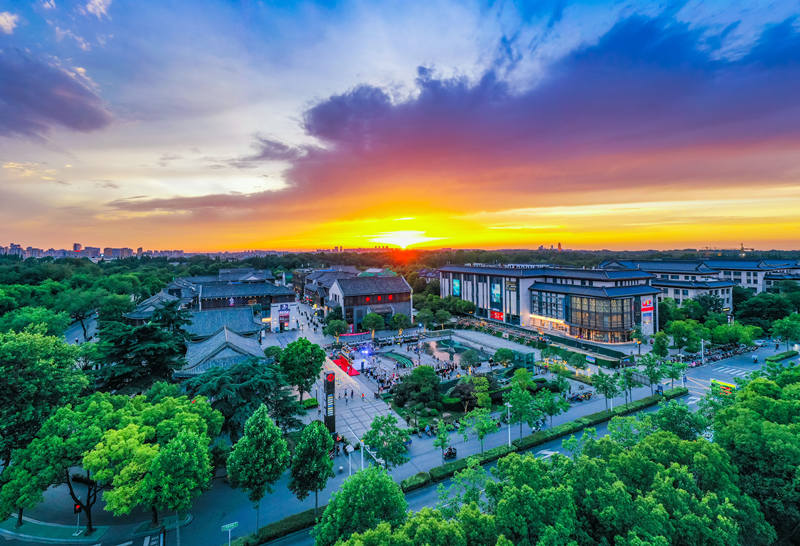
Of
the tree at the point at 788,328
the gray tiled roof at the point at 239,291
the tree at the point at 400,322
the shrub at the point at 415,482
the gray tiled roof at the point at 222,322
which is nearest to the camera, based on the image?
the shrub at the point at 415,482

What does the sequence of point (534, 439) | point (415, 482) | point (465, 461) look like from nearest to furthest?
1. point (415, 482)
2. point (465, 461)
3. point (534, 439)

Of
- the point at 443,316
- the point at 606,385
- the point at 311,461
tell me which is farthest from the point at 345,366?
the point at 606,385

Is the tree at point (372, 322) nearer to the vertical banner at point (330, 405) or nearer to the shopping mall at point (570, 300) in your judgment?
the shopping mall at point (570, 300)

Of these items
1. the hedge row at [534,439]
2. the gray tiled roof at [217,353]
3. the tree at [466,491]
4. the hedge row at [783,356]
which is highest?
the gray tiled roof at [217,353]

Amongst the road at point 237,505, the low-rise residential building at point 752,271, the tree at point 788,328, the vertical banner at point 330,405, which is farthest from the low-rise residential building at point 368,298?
the low-rise residential building at point 752,271

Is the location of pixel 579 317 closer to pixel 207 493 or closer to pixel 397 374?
pixel 397 374

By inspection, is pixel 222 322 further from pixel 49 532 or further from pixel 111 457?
pixel 111 457

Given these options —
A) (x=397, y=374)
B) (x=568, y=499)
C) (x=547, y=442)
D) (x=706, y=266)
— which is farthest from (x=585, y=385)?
(x=706, y=266)
